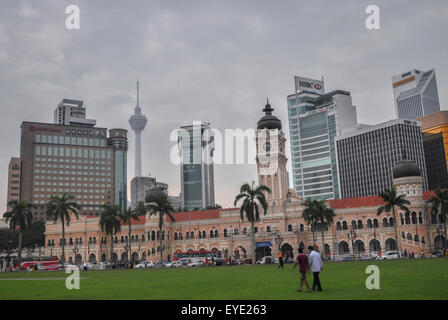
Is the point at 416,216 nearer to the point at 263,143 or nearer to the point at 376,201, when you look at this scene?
the point at 376,201

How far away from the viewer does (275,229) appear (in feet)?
299

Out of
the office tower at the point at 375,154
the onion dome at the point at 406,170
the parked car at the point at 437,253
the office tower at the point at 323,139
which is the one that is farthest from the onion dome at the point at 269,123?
the office tower at the point at 323,139

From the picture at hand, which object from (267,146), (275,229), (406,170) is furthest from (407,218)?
(267,146)

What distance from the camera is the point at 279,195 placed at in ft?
308

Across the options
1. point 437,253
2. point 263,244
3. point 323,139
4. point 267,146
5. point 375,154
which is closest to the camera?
point 437,253

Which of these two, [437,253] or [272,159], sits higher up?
[272,159]

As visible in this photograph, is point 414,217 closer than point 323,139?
Yes

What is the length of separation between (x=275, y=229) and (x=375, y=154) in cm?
9241

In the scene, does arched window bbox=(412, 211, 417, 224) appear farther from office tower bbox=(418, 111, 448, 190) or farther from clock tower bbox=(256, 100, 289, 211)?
office tower bbox=(418, 111, 448, 190)

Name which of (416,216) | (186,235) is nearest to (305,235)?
(416,216)

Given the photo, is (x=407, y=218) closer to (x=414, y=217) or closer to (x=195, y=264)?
(x=414, y=217)

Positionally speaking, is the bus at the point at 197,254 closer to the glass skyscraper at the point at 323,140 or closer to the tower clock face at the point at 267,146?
the tower clock face at the point at 267,146

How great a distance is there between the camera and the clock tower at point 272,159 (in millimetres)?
94250
